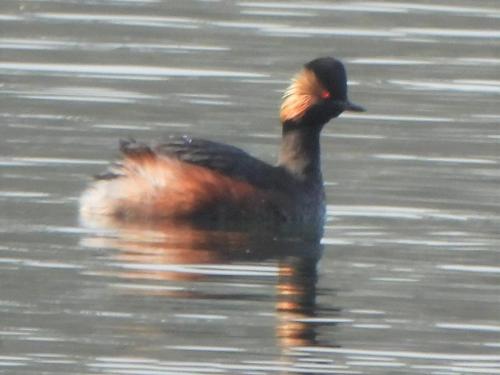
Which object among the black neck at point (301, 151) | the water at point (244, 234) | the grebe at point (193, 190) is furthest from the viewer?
the black neck at point (301, 151)

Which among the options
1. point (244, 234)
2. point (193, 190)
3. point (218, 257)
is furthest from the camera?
point (193, 190)

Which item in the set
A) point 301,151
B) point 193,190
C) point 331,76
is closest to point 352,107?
point 331,76

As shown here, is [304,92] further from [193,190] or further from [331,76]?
[193,190]

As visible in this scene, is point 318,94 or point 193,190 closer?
point 193,190

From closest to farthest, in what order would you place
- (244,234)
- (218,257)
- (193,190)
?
(218,257) → (244,234) → (193,190)

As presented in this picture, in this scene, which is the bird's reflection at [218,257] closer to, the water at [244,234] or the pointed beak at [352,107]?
the water at [244,234]

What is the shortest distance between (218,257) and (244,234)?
3.42 feet

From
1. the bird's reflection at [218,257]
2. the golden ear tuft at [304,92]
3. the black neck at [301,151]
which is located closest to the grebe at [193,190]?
the bird's reflection at [218,257]

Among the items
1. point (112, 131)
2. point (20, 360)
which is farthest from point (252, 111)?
point (20, 360)

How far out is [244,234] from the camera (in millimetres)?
14555

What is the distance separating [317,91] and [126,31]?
6959 mm

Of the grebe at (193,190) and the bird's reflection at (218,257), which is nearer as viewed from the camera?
the bird's reflection at (218,257)

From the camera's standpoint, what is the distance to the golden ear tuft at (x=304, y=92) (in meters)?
15.7

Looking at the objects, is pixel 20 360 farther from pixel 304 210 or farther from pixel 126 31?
pixel 126 31
